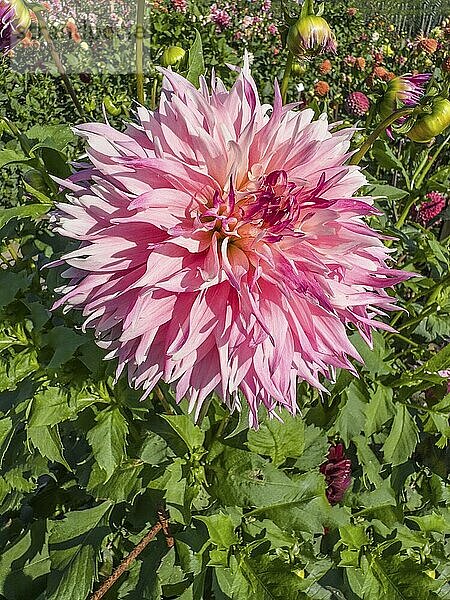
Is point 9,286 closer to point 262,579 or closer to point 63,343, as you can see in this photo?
point 63,343

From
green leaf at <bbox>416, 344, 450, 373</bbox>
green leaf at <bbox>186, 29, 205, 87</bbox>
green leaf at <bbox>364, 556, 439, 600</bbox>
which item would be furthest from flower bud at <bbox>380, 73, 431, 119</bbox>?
green leaf at <bbox>364, 556, 439, 600</bbox>

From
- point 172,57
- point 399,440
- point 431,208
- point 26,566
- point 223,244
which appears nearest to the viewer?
point 223,244

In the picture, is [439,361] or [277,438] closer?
[277,438]

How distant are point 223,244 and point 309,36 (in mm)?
507

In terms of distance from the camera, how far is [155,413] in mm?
1389

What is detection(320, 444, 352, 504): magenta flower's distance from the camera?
1606 mm

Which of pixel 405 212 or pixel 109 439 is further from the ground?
pixel 405 212

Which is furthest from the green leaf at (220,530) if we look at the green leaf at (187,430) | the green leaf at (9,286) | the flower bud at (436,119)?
the flower bud at (436,119)

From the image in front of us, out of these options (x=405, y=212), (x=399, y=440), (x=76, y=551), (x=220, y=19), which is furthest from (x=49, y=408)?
(x=220, y=19)

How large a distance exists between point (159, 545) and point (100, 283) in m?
0.86

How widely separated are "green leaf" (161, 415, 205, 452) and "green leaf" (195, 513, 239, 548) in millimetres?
134

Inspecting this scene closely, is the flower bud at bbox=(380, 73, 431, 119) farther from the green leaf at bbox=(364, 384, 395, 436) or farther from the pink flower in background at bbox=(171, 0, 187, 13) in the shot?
the pink flower in background at bbox=(171, 0, 187, 13)

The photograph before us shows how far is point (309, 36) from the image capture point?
115cm

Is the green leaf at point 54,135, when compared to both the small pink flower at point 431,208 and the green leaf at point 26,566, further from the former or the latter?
the small pink flower at point 431,208
